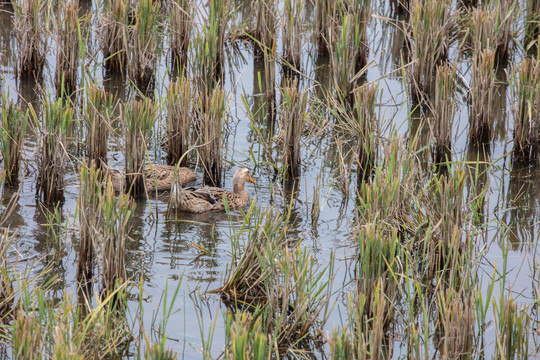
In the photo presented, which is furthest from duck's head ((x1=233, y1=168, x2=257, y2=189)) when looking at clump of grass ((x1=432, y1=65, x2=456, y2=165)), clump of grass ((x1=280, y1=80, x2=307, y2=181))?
clump of grass ((x1=432, y1=65, x2=456, y2=165))

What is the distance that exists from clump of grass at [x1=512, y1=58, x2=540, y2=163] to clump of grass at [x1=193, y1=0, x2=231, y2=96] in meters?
3.07

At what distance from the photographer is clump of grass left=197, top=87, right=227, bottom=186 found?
680 cm

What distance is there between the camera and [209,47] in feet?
28.0

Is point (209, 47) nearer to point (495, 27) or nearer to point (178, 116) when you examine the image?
point (178, 116)

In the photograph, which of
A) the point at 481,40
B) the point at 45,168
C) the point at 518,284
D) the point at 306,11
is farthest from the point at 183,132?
the point at 306,11

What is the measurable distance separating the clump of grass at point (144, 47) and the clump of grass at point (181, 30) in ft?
1.35

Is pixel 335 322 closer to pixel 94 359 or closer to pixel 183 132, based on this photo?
pixel 94 359

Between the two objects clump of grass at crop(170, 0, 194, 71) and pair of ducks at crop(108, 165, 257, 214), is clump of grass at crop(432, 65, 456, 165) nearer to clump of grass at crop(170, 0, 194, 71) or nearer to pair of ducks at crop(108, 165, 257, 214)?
pair of ducks at crop(108, 165, 257, 214)

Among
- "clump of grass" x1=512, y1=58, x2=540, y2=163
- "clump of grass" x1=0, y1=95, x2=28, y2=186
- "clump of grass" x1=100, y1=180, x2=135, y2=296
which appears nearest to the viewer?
"clump of grass" x1=100, y1=180, x2=135, y2=296

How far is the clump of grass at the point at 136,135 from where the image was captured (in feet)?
21.3

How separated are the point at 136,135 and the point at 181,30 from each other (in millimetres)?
3206

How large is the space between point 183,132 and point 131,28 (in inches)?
98.1

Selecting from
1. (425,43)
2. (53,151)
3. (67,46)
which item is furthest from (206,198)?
(425,43)

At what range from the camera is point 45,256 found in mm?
5273
